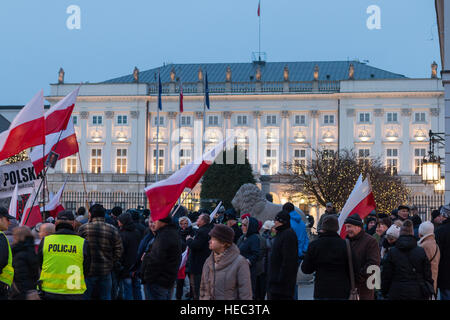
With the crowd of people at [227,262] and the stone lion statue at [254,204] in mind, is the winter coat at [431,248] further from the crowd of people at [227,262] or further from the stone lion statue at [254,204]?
the stone lion statue at [254,204]

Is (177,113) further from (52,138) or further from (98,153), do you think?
(52,138)

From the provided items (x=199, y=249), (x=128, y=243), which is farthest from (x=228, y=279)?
(x=128, y=243)

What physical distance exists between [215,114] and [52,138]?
50.8 m

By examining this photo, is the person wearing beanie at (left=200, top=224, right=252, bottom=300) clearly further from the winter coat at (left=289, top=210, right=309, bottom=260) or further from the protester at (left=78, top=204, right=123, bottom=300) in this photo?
the winter coat at (left=289, top=210, right=309, bottom=260)

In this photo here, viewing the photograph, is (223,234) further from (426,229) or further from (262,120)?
(262,120)

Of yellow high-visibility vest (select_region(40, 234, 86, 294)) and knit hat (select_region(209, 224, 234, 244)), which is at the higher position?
knit hat (select_region(209, 224, 234, 244))

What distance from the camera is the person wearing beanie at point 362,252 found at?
8.02 metres

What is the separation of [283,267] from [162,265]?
140cm

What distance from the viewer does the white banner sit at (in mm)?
11656

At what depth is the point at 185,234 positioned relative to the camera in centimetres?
1293

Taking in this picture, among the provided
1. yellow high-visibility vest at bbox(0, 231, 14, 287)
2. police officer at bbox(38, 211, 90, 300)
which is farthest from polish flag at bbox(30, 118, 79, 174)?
yellow high-visibility vest at bbox(0, 231, 14, 287)

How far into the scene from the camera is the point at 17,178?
11.6 meters

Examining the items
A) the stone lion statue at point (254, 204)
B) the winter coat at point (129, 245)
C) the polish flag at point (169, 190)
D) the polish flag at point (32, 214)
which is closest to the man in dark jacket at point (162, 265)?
the polish flag at point (169, 190)
